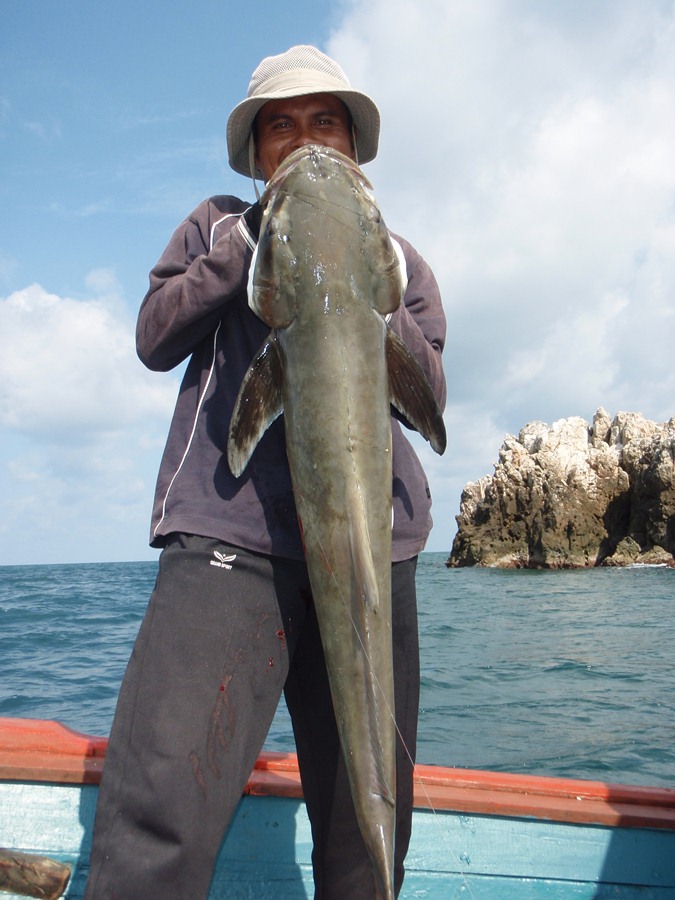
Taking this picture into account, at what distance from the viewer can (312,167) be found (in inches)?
80.8

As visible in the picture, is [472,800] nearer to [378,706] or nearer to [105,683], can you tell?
[378,706]

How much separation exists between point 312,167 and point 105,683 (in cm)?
1059

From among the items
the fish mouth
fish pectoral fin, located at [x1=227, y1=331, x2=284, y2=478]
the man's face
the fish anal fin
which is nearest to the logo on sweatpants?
fish pectoral fin, located at [x1=227, y1=331, x2=284, y2=478]

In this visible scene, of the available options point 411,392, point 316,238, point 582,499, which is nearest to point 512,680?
point 411,392

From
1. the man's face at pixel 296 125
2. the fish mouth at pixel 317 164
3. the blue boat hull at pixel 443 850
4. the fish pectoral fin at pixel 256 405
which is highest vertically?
the man's face at pixel 296 125

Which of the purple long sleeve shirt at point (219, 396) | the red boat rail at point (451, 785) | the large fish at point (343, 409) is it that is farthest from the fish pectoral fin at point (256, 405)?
the red boat rail at point (451, 785)

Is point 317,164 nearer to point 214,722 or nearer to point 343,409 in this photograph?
point 343,409

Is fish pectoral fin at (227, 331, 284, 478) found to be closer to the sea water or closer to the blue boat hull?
the blue boat hull

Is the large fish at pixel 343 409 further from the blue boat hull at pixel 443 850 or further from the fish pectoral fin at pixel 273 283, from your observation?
the blue boat hull at pixel 443 850

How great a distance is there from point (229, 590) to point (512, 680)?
10474 mm

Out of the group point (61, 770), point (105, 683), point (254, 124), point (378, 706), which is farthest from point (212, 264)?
point (105, 683)

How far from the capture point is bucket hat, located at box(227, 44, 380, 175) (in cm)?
222

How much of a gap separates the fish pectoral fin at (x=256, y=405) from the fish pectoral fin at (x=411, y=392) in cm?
30

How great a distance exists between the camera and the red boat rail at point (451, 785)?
285 centimetres
